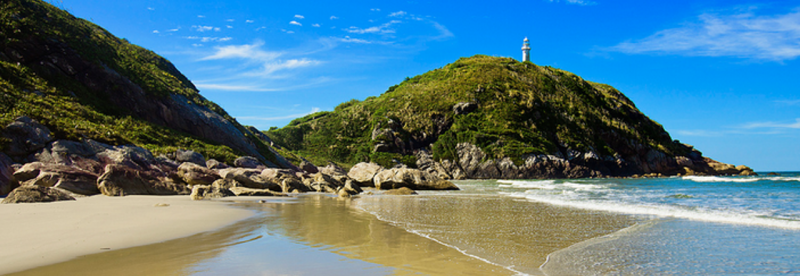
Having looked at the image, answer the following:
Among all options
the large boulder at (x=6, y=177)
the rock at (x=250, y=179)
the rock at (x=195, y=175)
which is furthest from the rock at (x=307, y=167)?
the large boulder at (x=6, y=177)

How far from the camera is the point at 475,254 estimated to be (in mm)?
5879

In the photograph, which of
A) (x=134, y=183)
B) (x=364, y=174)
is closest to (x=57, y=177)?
(x=134, y=183)

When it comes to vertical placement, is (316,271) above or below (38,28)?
below

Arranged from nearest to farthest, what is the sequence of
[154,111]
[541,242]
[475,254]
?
[475,254] < [541,242] < [154,111]

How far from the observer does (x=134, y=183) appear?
15.5m

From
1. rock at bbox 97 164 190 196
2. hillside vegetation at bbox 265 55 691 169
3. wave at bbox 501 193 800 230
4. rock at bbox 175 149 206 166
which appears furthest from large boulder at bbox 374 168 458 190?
hillside vegetation at bbox 265 55 691 169

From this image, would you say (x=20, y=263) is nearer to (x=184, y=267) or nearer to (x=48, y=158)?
(x=184, y=267)

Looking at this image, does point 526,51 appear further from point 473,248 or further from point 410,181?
point 473,248

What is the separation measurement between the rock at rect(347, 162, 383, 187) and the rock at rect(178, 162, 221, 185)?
1210 centimetres

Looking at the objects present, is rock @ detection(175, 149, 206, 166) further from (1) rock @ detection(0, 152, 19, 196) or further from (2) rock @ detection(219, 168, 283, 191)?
(1) rock @ detection(0, 152, 19, 196)

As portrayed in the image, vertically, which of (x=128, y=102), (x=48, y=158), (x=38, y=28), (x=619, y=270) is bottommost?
(x=619, y=270)

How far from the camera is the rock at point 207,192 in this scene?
1508cm

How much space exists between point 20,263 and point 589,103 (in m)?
84.4

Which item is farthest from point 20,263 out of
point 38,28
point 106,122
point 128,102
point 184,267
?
point 38,28
